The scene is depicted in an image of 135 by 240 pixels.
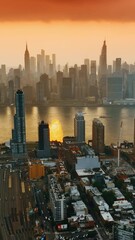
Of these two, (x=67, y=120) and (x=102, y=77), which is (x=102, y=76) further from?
(x=67, y=120)

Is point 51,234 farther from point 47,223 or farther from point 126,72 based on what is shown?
point 126,72

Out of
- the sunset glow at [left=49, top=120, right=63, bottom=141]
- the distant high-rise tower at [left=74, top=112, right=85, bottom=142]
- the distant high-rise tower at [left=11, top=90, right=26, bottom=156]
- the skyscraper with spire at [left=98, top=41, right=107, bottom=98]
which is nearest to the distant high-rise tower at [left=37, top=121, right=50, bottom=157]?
the distant high-rise tower at [left=11, top=90, right=26, bottom=156]

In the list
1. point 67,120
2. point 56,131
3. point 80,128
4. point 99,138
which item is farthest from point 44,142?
point 67,120

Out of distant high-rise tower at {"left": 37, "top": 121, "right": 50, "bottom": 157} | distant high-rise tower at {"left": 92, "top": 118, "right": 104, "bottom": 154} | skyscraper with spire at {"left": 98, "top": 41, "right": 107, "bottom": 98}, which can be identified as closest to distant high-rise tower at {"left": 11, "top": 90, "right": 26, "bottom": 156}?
distant high-rise tower at {"left": 37, "top": 121, "right": 50, "bottom": 157}

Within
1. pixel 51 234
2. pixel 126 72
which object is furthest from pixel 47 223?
pixel 126 72

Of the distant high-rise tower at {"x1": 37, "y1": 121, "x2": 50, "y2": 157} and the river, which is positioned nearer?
the distant high-rise tower at {"x1": 37, "y1": 121, "x2": 50, "y2": 157}

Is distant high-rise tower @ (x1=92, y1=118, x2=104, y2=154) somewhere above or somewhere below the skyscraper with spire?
below

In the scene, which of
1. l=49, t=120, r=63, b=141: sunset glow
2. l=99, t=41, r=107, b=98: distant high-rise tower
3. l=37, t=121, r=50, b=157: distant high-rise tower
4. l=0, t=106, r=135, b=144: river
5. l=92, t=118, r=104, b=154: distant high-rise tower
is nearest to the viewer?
l=37, t=121, r=50, b=157: distant high-rise tower

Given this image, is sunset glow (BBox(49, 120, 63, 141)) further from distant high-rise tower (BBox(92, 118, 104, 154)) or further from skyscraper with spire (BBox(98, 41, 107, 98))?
skyscraper with spire (BBox(98, 41, 107, 98))

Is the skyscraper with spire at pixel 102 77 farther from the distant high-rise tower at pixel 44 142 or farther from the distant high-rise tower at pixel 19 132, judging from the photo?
the distant high-rise tower at pixel 44 142

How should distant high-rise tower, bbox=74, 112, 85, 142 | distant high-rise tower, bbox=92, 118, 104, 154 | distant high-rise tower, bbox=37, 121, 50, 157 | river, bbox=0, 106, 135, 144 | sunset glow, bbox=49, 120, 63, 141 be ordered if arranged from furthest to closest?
1. river, bbox=0, 106, 135, 144
2. sunset glow, bbox=49, 120, 63, 141
3. distant high-rise tower, bbox=74, 112, 85, 142
4. distant high-rise tower, bbox=92, 118, 104, 154
5. distant high-rise tower, bbox=37, 121, 50, 157

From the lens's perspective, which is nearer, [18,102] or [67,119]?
[18,102]
